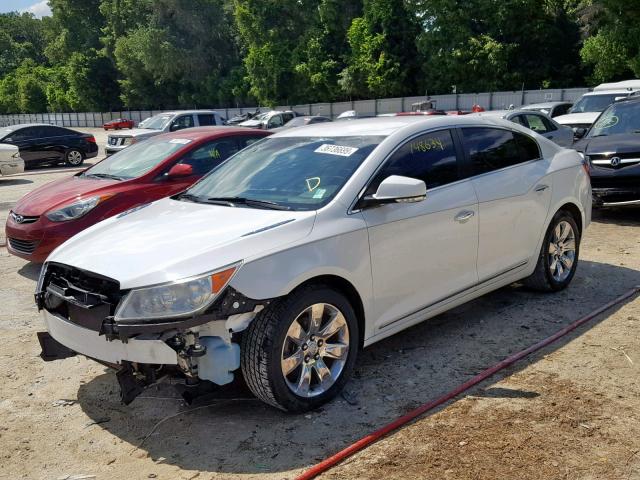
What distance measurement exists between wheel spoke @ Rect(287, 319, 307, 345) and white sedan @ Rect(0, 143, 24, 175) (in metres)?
15.1

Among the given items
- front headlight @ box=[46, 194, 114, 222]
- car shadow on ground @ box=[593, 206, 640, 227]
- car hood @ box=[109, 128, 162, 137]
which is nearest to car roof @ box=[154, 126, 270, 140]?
front headlight @ box=[46, 194, 114, 222]

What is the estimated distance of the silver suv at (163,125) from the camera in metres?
18.1

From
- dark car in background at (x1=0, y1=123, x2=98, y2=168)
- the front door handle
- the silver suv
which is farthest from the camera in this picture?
dark car in background at (x1=0, y1=123, x2=98, y2=168)

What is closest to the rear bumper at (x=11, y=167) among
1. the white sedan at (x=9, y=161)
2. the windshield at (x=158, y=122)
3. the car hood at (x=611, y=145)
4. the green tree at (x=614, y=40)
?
the white sedan at (x=9, y=161)

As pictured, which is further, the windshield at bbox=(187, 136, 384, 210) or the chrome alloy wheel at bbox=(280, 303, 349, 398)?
the windshield at bbox=(187, 136, 384, 210)

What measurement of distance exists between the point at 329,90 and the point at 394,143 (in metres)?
45.0

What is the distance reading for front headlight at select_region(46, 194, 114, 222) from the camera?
22.4 feet

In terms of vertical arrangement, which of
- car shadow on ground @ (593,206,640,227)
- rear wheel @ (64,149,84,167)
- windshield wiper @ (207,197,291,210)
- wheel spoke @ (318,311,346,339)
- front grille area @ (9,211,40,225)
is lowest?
car shadow on ground @ (593,206,640,227)

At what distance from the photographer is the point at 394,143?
4.40 m

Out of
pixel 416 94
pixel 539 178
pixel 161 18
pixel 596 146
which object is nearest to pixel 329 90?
pixel 416 94

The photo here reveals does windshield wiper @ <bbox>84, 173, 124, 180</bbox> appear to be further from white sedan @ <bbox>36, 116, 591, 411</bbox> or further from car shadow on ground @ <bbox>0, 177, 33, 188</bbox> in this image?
car shadow on ground @ <bbox>0, 177, 33, 188</bbox>

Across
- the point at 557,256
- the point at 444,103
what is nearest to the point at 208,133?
the point at 557,256

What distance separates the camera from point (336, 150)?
446 centimetres

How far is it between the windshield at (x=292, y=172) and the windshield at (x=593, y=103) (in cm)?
1439
